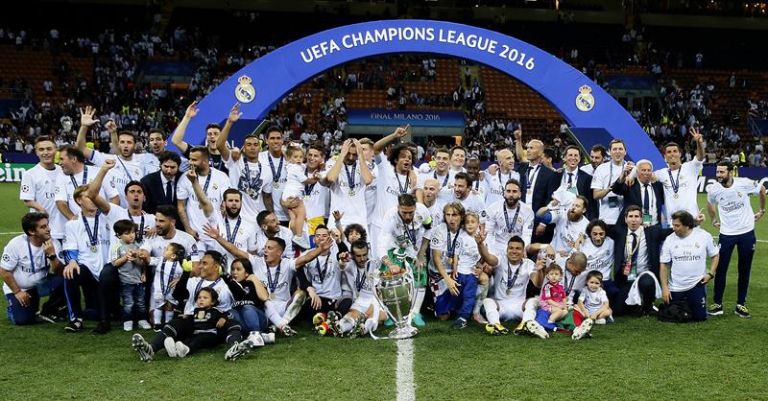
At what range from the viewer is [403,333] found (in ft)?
25.8

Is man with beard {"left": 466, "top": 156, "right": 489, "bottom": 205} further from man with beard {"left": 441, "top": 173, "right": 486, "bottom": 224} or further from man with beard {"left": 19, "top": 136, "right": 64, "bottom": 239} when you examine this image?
man with beard {"left": 19, "top": 136, "right": 64, "bottom": 239}

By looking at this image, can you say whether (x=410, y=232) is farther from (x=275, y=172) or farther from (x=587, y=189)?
(x=587, y=189)

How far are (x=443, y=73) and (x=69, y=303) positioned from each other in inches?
1262

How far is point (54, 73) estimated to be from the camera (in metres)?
34.8

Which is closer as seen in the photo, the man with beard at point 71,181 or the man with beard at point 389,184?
the man with beard at point 71,181

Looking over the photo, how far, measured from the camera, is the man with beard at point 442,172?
979cm

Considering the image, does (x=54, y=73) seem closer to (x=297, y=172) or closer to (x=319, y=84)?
(x=319, y=84)

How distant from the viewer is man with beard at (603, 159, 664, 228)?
9.17 m

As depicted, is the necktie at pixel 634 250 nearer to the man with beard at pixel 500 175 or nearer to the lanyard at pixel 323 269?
the man with beard at pixel 500 175

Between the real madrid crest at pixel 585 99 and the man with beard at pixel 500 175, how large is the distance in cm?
190

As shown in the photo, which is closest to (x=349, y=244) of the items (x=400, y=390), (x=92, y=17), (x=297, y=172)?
(x=297, y=172)

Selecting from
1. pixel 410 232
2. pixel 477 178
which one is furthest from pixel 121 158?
pixel 477 178

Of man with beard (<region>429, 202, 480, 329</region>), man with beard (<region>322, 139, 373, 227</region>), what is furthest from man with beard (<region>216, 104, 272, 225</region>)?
man with beard (<region>429, 202, 480, 329</region>)

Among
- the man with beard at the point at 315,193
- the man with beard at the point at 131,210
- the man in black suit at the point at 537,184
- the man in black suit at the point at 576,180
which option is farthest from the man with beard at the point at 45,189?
the man in black suit at the point at 576,180
